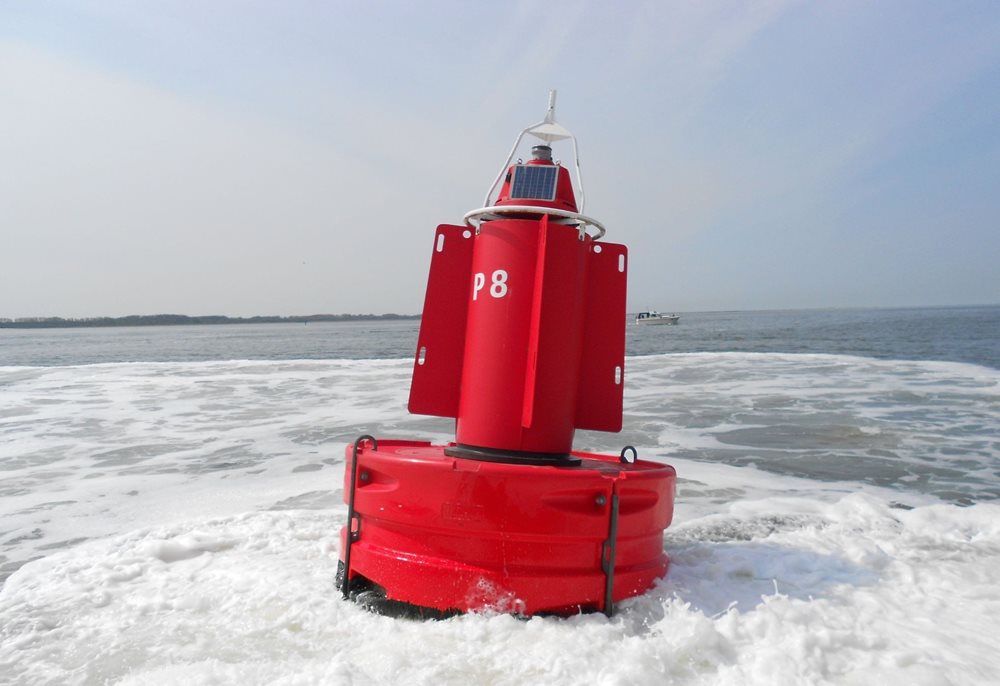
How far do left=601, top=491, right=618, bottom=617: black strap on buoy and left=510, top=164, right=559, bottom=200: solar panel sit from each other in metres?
1.43

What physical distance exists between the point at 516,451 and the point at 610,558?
24.4 inches

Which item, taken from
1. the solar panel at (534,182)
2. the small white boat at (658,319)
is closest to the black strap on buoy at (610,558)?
the solar panel at (534,182)

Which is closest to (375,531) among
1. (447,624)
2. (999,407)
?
(447,624)

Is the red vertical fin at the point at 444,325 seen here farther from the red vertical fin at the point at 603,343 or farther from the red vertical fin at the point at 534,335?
the red vertical fin at the point at 603,343

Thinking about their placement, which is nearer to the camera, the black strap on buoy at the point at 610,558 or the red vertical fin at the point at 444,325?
the black strap on buoy at the point at 610,558

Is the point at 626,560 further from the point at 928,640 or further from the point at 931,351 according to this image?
the point at 931,351

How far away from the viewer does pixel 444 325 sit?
11.1 ft

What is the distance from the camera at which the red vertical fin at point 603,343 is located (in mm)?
3299

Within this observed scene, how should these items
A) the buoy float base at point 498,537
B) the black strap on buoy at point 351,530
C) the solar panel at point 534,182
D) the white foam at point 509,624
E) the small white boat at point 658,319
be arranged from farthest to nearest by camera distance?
the small white boat at point 658,319 → the solar panel at point 534,182 → the black strap on buoy at point 351,530 → the buoy float base at point 498,537 → the white foam at point 509,624

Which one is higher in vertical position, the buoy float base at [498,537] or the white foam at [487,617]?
the buoy float base at [498,537]

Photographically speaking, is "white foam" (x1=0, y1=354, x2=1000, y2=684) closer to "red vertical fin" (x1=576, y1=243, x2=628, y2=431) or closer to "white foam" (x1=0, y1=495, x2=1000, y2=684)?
"white foam" (x1=0, y1=495, x2=1000, y2=684)

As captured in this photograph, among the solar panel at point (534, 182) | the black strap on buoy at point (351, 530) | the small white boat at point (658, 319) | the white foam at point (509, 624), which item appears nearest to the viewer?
the white foam at point (509, 624)

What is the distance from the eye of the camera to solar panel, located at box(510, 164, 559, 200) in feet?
10.8

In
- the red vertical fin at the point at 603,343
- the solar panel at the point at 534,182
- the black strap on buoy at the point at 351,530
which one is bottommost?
the black strap on buoy at the point at 351,530
